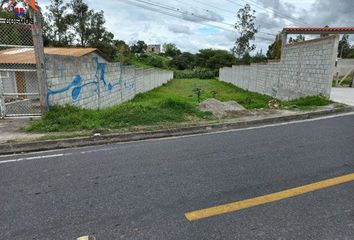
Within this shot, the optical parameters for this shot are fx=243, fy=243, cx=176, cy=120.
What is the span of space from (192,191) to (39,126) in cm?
480

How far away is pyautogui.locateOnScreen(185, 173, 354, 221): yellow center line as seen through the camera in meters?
2.84

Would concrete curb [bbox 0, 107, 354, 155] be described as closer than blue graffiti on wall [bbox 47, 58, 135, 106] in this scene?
Yes

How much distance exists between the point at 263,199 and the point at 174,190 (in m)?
1.18

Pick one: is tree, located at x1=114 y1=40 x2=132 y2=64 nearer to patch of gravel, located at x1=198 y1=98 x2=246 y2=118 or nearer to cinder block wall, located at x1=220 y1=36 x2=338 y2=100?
cinder block wall, located at x1=220 y1=36 x2=338 y2=100

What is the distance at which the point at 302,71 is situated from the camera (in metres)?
12.0

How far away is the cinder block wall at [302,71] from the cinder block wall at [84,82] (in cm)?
923

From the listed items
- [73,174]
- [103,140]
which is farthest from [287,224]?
[103,140]

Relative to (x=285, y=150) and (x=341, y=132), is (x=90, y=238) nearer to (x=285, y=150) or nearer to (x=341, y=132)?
(x=285, y=150)

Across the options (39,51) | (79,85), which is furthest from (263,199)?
(79,85)

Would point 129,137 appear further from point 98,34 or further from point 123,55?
point 98,34

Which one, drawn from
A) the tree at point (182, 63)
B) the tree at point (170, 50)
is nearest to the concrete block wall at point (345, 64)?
the tree at point (182, 63)

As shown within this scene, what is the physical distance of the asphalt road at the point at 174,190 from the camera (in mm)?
2588

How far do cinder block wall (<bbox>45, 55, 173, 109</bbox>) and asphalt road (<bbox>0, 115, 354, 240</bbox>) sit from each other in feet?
10.9

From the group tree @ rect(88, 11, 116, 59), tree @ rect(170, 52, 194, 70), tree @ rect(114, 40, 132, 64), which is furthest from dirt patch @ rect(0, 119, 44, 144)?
tree @ rect(170, 52, 194, 70)
